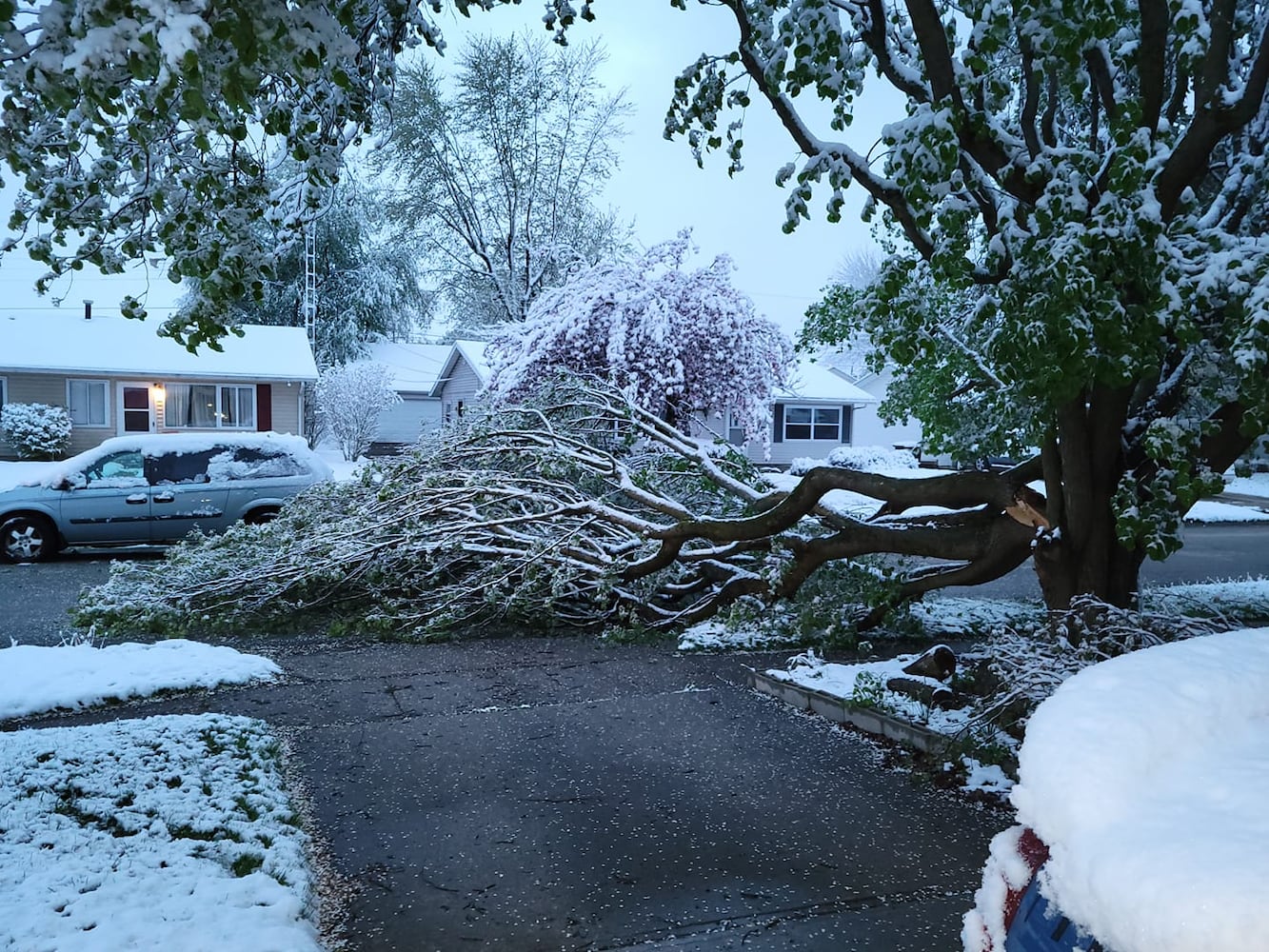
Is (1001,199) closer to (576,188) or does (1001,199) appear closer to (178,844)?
(178,844)

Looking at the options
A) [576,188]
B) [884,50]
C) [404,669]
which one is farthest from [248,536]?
[576,188]

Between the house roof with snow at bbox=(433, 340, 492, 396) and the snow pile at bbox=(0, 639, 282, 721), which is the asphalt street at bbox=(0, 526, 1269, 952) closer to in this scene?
the snow pile at bbox=(0, 639, 282, 721)

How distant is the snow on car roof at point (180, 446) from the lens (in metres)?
13.5

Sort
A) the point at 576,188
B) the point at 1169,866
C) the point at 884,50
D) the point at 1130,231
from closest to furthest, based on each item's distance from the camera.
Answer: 1. the point at 1169,866
2. the point at 1130,231
3. the point at 884,50
4. the point at 576,188

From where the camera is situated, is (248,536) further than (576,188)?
No

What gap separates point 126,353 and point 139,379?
2.95ft

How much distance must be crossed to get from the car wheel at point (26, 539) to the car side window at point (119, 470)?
2.91 feet

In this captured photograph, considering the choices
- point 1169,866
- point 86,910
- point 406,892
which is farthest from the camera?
point 406,892

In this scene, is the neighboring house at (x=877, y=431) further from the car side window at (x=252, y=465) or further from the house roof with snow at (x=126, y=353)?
the car side window at (x=252, y=465)

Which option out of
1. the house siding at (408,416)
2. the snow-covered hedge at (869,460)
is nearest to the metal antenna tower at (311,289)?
the house siding at (408,416)

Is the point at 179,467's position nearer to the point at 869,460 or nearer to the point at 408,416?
the point at 869,460

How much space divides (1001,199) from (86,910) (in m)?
5.86

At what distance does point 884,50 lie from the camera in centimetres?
641

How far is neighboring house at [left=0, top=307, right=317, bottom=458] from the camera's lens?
83.1 ft
